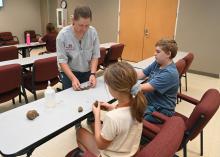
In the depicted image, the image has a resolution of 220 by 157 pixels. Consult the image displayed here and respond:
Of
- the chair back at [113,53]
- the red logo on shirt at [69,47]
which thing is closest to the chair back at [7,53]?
the chair back at [113,53]

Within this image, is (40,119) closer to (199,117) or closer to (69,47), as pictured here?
(69,47)

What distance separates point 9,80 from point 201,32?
4.17m

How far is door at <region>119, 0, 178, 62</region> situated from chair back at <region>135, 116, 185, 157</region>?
4.51 meters

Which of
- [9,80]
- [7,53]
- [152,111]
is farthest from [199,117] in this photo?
[7,53]

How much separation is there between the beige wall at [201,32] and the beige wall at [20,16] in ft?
16.7

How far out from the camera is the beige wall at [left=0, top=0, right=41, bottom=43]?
668cm

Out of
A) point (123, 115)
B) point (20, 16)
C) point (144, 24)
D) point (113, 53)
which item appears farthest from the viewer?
point (20, 16)

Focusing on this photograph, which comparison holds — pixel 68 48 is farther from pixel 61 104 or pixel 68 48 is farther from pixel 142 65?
pixel 142 65

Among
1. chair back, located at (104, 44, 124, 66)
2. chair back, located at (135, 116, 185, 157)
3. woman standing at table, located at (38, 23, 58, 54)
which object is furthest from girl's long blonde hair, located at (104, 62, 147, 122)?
woman standing at table, located at (38, 23, 58, 54)

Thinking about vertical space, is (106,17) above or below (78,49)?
above

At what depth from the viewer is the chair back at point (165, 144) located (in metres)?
0.88

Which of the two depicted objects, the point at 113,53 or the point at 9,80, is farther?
the point at 113,53

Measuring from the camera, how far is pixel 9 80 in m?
2.40

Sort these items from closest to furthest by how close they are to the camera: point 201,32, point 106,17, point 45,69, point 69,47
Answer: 1. point 69,47
2. point 45,69
3. point 201,32
4. point 106,17
